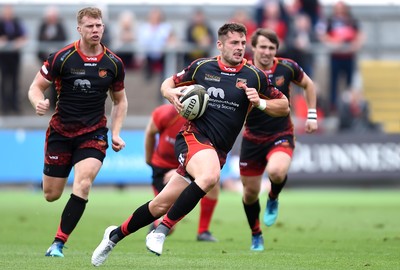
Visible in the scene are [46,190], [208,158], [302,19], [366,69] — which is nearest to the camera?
[208,158]

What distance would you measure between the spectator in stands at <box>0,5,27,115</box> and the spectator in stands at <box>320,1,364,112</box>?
27.4 feet

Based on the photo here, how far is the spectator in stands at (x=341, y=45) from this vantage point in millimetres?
28000

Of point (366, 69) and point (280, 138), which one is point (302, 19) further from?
point (280, 138)

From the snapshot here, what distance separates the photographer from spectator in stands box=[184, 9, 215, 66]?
27.0 m

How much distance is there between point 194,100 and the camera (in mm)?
10672

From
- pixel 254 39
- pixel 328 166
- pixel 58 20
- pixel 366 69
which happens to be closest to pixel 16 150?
pixel 58 20

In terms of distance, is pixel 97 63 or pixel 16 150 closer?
pixel 97 63

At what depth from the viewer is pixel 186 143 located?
35.7 ft

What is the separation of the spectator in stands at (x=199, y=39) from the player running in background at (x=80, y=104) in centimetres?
1486

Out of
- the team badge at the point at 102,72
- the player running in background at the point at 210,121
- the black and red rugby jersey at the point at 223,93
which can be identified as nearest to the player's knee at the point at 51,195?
the team badge at the point at 102,72

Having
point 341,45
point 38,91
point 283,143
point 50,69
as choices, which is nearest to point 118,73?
point 50,69

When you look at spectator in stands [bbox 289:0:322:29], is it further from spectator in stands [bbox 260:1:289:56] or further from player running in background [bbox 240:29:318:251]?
player running in background [bbox 240:29:318:251]

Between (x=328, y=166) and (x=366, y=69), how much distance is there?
595 centimetres

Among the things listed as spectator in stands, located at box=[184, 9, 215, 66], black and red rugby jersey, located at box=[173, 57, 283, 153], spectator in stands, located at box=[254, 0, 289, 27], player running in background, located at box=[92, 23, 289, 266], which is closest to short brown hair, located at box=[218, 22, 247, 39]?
player running in background, located at box=[92, 23, 289, 266]
